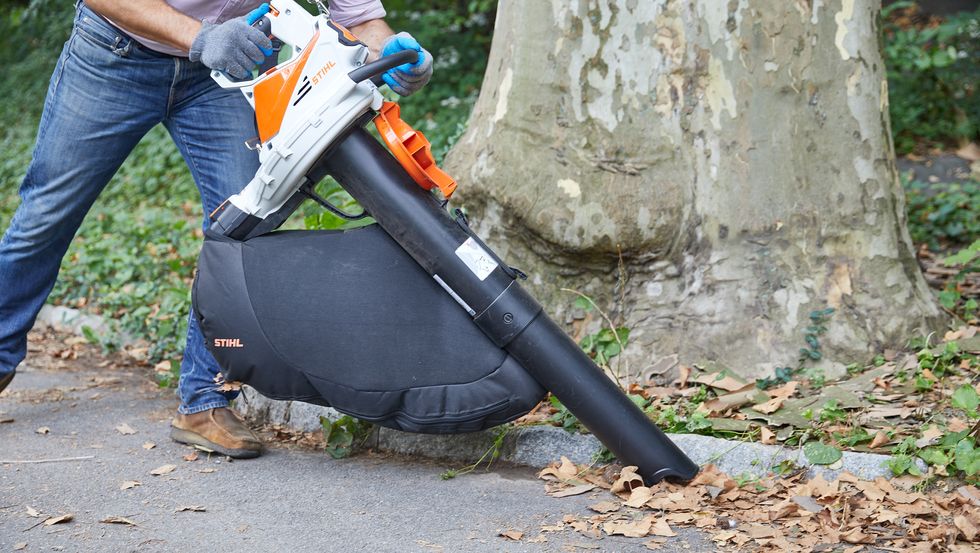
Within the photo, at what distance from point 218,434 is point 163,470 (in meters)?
0.23

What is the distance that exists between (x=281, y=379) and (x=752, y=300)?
70.3 inches

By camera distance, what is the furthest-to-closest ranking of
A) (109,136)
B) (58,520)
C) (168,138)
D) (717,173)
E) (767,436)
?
(168,138)
(717,173)
(109,136)
(767,436)
(58,520)

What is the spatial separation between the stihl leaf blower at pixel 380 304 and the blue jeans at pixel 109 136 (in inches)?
19.5

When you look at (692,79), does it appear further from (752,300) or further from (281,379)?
(281,379)

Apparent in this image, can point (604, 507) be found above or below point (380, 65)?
below

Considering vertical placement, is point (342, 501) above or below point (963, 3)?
below

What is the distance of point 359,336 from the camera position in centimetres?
298

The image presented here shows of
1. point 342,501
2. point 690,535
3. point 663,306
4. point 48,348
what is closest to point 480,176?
point 663,306

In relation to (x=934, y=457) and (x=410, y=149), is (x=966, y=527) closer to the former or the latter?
(x=934, y=457)

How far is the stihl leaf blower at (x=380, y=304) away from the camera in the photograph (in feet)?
9.70

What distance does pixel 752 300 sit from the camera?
3752 mm

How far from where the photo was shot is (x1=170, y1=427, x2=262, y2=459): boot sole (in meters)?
3.46

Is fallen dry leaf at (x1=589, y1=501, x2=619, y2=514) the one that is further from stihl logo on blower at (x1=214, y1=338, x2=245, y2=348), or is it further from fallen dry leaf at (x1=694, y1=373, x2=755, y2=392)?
stihl logo on blower at (x1=214, y1=338, x2=245, y2=348)

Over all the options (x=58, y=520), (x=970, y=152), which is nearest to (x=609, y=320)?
(x=58, y=520)
